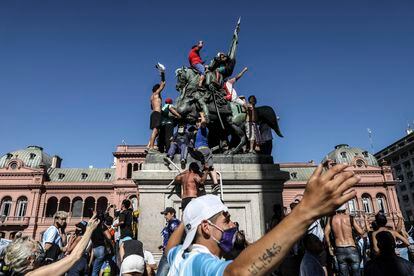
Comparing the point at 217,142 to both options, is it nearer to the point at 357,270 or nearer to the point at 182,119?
the point at 182,119

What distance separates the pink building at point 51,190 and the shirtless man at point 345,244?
41929 millimetres

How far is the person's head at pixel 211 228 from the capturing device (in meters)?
1.75

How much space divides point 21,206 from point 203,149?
155 feet

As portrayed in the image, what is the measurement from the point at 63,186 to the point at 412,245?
47.9 metres

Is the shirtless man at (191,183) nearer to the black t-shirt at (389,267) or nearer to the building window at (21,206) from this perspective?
the black t-shirt at (389,267)

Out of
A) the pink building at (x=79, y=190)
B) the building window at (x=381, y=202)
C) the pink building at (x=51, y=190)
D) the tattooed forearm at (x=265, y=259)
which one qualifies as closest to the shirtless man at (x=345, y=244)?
the tattooed forearm at (x=265, y=259)

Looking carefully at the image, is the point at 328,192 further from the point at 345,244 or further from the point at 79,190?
the point at 79,190

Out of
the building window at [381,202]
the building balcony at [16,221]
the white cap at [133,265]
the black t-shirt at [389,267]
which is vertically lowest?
the black t-shirt at [389,267]

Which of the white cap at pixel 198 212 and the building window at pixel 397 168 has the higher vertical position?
the building window at pixel 397 168

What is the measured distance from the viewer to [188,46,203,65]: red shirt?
8.73m

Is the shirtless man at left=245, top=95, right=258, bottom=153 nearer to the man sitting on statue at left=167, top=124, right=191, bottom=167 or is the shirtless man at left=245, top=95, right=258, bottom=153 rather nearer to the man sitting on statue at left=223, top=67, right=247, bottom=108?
the man sitting on statue at left=223, top=67, right=247, bottom=108

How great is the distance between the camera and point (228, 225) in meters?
1.81

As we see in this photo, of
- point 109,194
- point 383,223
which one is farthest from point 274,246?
point 109,194

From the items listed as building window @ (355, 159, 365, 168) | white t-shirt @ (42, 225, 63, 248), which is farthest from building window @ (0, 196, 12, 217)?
building window @ (355, 159, 365, 168)
